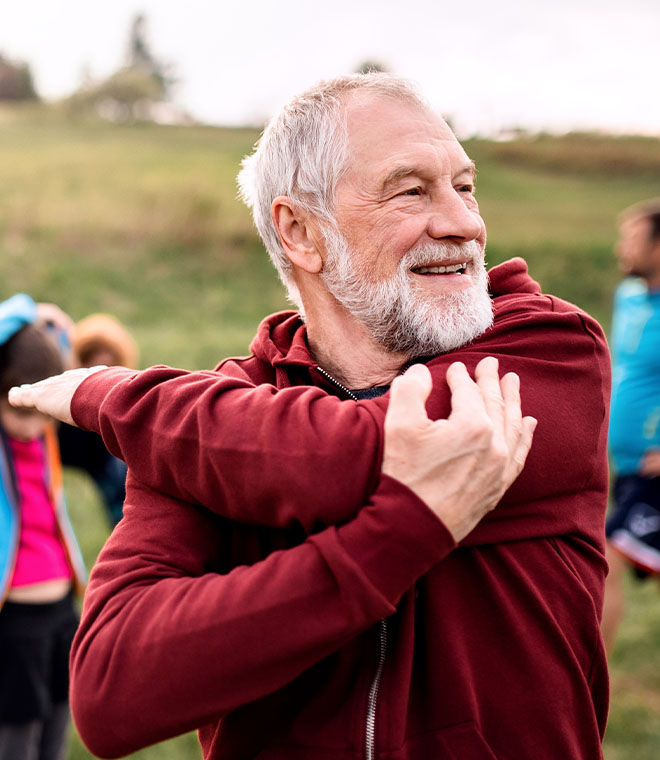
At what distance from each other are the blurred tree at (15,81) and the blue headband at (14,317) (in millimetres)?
32790

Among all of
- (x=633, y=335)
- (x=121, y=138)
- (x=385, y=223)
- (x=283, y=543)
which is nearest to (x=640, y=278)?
(x=633, y=335)

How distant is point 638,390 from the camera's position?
14.7 feet

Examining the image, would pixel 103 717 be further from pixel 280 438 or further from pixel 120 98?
pixel 120 98

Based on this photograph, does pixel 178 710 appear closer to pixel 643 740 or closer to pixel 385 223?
pixel 385 223

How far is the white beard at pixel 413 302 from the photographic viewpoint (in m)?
1.65

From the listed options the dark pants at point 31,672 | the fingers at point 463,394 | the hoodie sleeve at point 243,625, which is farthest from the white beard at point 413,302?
the dark pants at point 31,672

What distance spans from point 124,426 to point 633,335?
12.4 feet

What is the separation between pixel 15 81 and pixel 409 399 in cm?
3636

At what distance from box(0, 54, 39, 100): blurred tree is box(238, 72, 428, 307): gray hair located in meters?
34.5

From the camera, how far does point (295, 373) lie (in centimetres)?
169

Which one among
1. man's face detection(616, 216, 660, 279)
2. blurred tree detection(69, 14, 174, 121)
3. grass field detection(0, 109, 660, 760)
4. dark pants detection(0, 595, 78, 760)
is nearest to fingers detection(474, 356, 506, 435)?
dark pants detection(0, 595, 78, 760)

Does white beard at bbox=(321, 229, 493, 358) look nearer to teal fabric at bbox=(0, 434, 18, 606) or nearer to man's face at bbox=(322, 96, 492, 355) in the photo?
man's face at bbox=(322, 96, 492, 355)

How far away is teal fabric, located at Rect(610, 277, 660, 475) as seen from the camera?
4438 millimetres

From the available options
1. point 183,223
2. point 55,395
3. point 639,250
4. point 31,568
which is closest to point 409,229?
point 55,395
